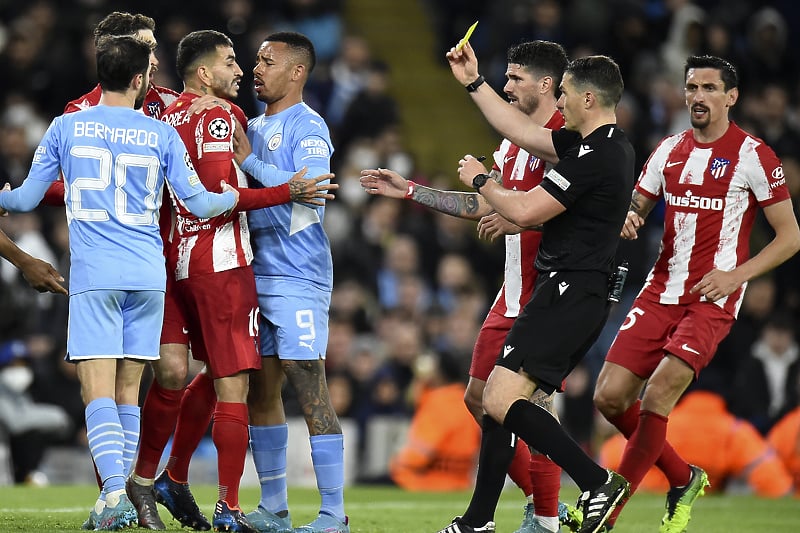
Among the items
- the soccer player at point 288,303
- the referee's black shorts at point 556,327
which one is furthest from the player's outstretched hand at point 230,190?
the referee's black shorts at point 556,327

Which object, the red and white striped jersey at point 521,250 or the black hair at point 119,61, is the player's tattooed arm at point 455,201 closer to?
the red and white striped jersey at point 521,250

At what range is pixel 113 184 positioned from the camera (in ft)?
21.3

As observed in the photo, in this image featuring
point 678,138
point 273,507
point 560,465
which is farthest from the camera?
point 678,138

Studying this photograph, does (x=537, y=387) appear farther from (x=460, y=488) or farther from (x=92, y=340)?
(x=460, y=488)

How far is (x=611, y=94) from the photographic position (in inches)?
266

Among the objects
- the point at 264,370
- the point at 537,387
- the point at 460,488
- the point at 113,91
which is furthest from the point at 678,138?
the point at 460,488

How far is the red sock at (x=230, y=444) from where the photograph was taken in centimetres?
668

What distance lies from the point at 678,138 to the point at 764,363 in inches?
234

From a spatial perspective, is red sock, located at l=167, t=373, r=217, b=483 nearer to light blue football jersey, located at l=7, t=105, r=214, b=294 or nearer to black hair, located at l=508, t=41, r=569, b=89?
light blue football jersey, located at l=7, t=105, r=214, b=294

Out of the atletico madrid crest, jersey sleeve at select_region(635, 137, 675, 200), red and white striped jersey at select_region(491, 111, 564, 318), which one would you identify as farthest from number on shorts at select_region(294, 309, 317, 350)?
the atletico madrid crest

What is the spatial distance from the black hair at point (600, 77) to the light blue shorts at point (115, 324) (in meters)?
2.33

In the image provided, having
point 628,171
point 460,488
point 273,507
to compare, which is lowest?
point 460,488

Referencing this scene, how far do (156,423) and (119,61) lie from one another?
187 centimetres

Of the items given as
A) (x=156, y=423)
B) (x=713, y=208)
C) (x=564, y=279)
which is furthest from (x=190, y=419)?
(x=713, y=208)
